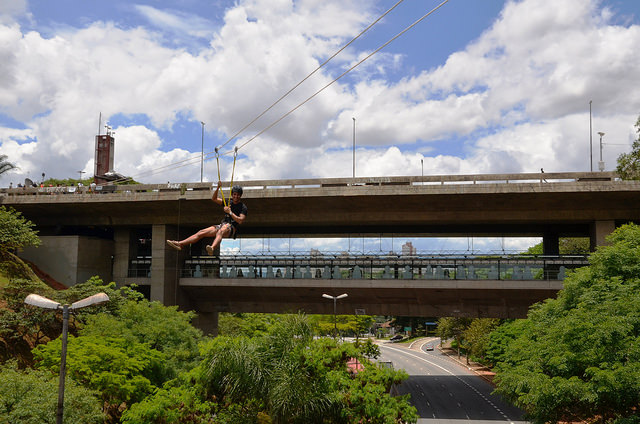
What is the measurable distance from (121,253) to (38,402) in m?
26.0

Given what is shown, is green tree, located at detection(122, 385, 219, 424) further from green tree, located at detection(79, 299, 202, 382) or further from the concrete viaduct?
the concrete viaduct

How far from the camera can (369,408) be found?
17.5 meters

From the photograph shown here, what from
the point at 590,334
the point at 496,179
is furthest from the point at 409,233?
the point at 590,334

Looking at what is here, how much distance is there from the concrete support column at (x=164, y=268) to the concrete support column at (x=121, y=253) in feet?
11.4

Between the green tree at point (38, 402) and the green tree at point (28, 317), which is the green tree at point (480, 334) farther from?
the green tree at point (38, 402)

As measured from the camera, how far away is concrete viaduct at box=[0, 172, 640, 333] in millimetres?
33438

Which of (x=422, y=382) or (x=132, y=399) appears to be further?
(x=422, y=382)

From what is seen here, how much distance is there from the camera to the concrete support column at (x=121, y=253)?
40938 millimetres

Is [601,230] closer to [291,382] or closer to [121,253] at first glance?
[291,382]

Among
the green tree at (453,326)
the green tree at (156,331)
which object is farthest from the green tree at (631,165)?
the green tree at (453,326)

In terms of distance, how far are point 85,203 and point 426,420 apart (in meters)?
29.1

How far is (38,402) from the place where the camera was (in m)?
16.5

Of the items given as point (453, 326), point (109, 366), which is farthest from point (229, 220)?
point (453, 326)

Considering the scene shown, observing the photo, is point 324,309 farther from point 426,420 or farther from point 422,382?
point 422,382
